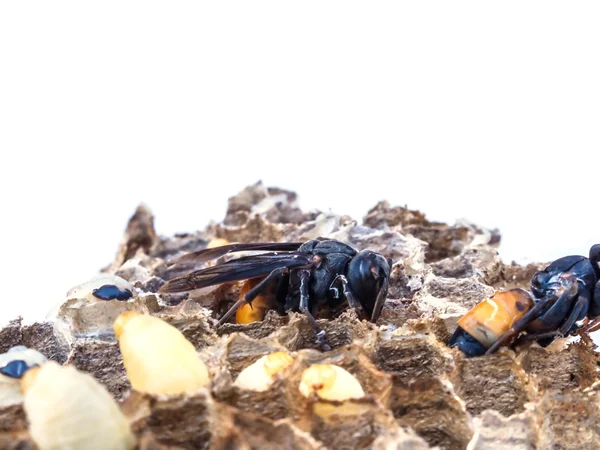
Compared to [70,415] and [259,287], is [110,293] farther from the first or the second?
[70,415]

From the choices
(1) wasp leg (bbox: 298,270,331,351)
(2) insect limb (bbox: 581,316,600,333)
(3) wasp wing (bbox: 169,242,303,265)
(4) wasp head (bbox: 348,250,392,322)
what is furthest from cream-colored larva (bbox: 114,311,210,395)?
(2) insect limb (bbox: 581,316,600,333)

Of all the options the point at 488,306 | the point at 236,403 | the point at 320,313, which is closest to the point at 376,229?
the point at 320,313

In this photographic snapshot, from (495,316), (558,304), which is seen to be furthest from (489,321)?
(558,304)

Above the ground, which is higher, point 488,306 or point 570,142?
point 570,142

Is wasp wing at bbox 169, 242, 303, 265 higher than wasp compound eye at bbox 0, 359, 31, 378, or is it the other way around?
wasp wing at bbox 169, 242, 303, 265

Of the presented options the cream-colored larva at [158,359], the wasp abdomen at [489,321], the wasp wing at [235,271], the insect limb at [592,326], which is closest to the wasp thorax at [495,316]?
the wasp abdomen at [489,321]

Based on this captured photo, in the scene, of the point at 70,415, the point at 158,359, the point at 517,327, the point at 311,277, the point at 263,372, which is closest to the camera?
the point at 70,415

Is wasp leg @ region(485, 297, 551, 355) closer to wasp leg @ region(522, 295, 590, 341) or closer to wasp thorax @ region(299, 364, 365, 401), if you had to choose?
wasp leg @ region(522, 295, 590, 341)

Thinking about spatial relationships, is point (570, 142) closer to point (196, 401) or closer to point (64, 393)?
point (196, 401)
